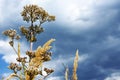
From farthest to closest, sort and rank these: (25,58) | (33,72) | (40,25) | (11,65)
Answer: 1. (40,25)
2. (11,65)
3. (25,58)
4. (33,72)

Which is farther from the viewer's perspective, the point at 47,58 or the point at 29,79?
the point at 47,58

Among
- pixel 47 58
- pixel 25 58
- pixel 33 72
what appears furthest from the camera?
pixel 25 58

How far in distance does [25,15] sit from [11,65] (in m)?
4.49

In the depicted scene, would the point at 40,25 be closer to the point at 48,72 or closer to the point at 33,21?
the point at 33,21

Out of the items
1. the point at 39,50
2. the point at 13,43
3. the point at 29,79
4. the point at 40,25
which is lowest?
the point at 29,79

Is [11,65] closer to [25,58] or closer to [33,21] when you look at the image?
[25,58]

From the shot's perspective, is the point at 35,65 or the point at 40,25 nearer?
the point at 35,65

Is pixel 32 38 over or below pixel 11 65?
over

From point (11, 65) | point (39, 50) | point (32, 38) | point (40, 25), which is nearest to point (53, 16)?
point (40, 25)

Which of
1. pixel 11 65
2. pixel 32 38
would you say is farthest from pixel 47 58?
pixel 32 38

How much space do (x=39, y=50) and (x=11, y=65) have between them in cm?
1181

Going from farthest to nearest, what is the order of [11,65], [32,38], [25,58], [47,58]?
[32,38]
[11,65]
[25,58]
[47,58]

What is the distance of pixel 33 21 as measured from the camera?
21797mm

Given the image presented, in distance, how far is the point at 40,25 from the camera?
22.1m
